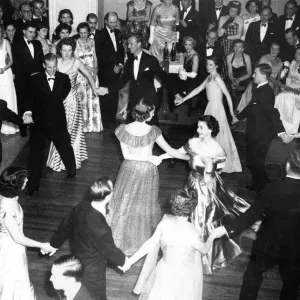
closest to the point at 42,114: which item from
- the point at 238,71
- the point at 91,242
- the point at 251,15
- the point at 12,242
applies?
the point at 12,242

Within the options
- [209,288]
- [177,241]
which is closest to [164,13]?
[209,288]

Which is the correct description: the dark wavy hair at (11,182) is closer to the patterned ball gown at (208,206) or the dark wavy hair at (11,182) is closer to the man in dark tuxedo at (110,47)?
the patterned ball gown at (208,206)

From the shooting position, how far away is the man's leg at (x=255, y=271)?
158 inches

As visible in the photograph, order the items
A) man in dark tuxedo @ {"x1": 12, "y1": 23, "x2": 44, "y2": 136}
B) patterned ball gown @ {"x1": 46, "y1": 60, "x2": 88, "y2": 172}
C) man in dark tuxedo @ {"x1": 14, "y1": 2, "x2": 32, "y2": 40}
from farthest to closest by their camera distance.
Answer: man in dark tuxedo @ {"x1": 14, "y1": 2, "x2": 32, "y2": 40} < man in dark tuxedo @ {"x1": 12, "y1": 23, "x2": 44, "y2": 136} < patterned ball gown @ {"x1": 46, "y1": 60, "x2": 88, "y2": 172}

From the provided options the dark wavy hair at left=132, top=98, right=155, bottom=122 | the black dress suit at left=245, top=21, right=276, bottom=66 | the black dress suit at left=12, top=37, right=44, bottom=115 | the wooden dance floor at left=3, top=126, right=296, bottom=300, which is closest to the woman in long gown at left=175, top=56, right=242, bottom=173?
the wooden dance floor at left=3, top=126, right=296, bottom=300

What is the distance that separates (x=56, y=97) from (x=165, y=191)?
1567 mm

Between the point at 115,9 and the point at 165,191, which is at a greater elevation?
the point at 115,9

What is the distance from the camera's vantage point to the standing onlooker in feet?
30.5

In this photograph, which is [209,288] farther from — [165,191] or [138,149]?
[165,191]

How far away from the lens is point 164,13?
31.2 feet

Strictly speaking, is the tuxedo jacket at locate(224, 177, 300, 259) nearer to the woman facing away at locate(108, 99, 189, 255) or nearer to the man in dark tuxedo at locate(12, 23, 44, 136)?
the woman facing away at locate(108, 99, 189, 255)

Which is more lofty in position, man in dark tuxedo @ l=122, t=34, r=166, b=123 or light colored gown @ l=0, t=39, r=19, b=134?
man in dark tuxedo @ l=122, t=34, r=166, b=123

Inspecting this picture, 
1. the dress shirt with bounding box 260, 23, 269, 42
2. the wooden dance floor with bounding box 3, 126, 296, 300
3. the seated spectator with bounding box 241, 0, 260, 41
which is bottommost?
the wooden dance floor with bounding box 3, 126, 296, 300

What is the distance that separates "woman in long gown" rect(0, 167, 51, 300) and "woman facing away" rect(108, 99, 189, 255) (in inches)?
48.3
